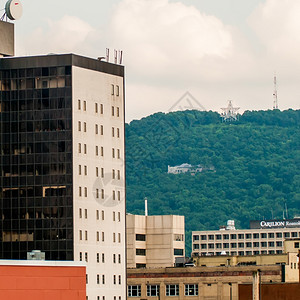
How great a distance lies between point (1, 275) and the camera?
10712 cm

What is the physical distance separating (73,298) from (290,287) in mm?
67500

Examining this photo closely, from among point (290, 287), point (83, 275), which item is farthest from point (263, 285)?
point (83, 275)

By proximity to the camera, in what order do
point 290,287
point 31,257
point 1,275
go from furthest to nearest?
point 290,287
point 31,257
point 1,275

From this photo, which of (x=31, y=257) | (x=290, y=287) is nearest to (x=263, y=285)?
(x=290, y=287)

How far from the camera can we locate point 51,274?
4358 inches

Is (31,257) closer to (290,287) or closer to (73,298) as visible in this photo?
(73,298)

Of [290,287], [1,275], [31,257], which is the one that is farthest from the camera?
[290,287]

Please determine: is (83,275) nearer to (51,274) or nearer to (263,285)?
(51,274)

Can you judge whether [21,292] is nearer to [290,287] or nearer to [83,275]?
[83,275]

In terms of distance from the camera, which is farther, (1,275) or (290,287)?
(290,287)

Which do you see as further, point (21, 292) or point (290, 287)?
point (290, 287)

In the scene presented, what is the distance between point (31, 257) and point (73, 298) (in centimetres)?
2167

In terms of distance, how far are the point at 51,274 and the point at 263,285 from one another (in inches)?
2868

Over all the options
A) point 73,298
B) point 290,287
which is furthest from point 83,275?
point 290,287
